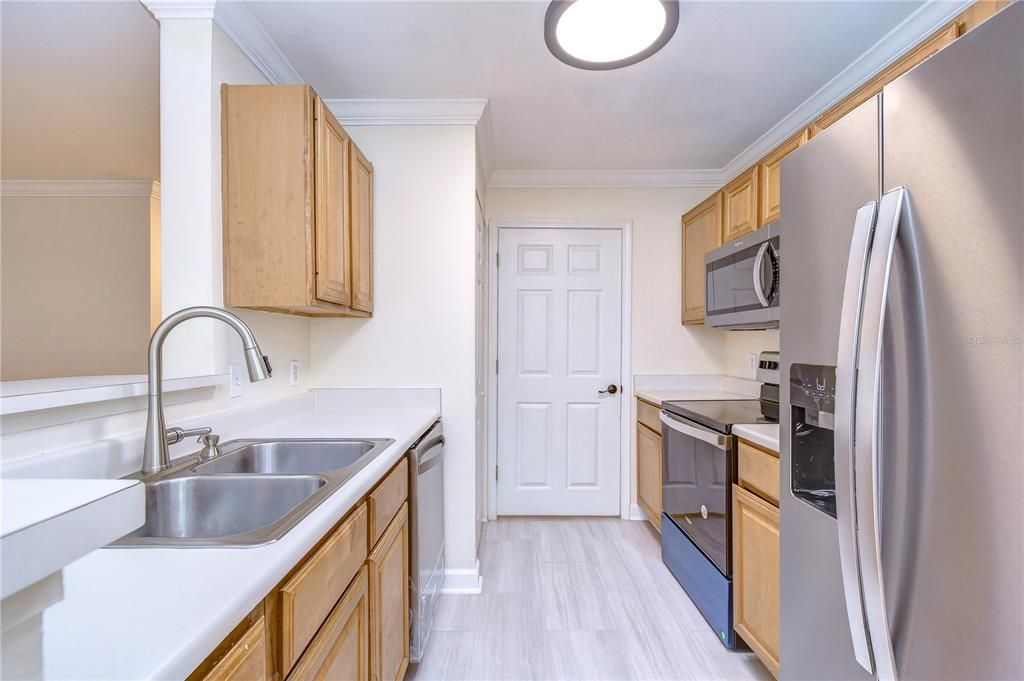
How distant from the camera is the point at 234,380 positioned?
1593mm

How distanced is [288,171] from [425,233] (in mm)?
764

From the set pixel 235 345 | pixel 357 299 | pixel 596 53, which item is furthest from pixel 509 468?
pixel 596 53

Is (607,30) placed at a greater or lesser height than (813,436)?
greater

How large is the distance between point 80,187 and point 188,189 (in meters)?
1.60

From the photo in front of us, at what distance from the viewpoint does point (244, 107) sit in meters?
1.55

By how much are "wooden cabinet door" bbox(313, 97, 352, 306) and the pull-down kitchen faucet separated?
555 millimetres

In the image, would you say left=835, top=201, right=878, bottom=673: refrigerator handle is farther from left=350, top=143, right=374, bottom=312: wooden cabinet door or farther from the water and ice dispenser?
left=350, top=143, right=374, bottom=312: wooden cabinet door

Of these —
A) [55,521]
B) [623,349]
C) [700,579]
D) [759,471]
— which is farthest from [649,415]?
[55,521]

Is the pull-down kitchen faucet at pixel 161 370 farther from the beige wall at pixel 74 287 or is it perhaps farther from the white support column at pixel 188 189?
the beige wall at pixel 74 287

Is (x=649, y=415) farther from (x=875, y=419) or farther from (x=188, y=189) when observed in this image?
(x=188, y=189)

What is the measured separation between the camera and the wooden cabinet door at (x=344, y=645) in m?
0.83

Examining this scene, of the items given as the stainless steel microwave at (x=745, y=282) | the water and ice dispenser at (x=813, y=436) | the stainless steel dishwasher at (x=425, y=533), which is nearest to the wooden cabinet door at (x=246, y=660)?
the stainless steel dishwasher at (x=425, y=533)

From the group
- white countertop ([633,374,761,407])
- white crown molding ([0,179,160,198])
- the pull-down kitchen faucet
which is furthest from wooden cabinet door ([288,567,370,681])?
white crown molding ([0,179,160,198])

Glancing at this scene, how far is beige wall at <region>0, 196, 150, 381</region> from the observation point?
5.73 ft
